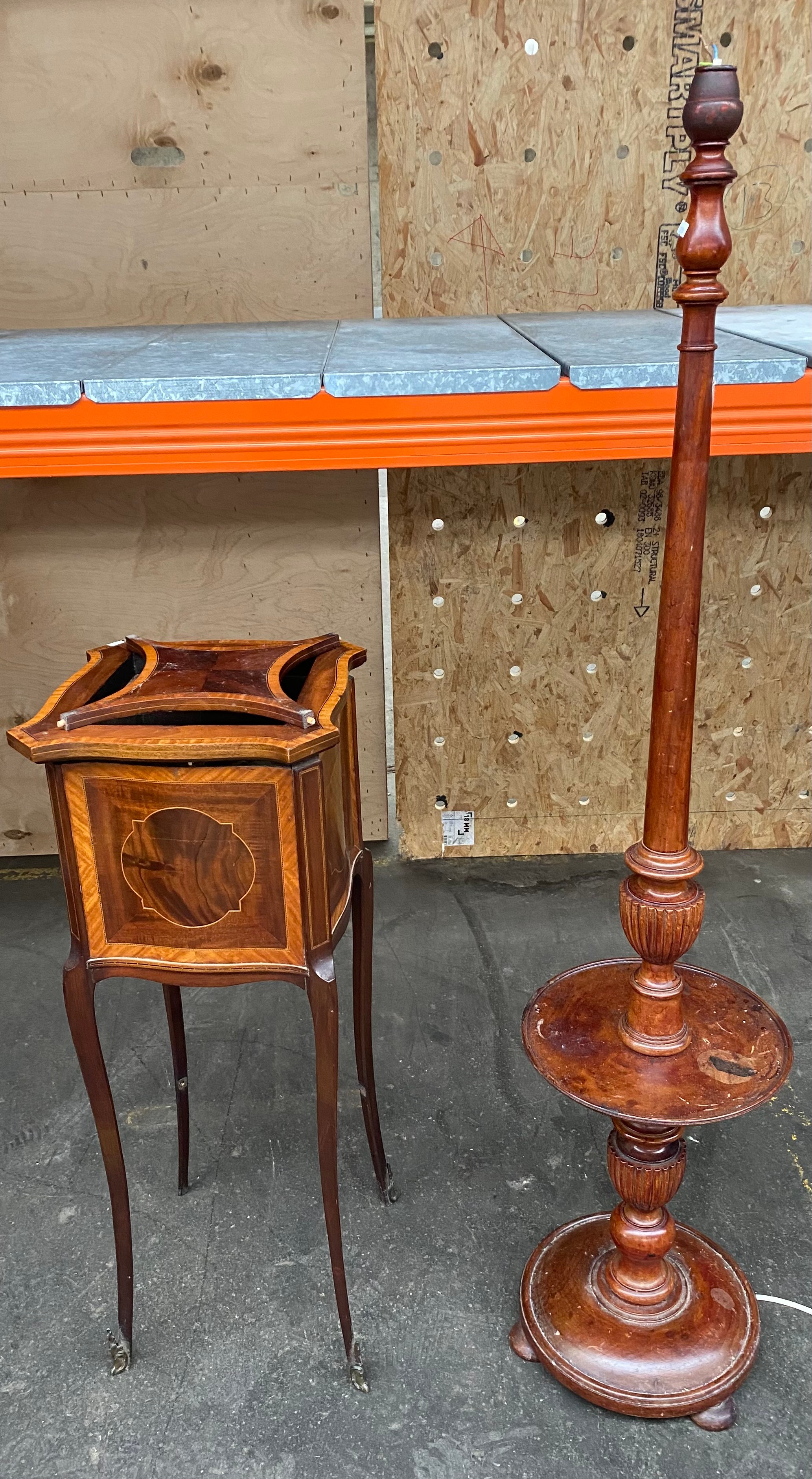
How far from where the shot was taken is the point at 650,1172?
54.4 inches

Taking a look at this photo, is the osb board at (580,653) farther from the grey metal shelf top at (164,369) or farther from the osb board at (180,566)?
the grey metal shelf top at (164,369)

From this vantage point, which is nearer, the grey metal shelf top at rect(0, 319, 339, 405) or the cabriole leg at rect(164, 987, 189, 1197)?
the grey metal shelf top at rect(0, 319, 339, 405)

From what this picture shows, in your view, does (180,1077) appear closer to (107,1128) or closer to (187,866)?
(107,1128)

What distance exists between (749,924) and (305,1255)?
139cm

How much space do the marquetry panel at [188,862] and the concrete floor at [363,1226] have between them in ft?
2.19

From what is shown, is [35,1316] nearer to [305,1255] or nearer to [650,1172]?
[305,1255]

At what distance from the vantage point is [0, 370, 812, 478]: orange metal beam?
1640mm

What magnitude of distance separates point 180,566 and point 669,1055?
1.80 meters

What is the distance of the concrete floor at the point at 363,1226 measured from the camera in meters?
1.40

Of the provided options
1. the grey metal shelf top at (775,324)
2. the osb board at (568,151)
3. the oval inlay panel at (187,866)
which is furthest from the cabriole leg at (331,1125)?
the osb board at (568,151)

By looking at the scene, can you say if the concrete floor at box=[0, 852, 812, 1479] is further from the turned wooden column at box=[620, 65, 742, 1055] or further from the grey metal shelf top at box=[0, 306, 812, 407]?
the grey metal shelf top at box=[0, 306, 812, 407]

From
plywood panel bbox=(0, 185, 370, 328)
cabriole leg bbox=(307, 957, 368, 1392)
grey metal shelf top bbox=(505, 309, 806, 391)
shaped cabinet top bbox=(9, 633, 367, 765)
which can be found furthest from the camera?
plywood panel bbox=(0, 185, 370, 328)

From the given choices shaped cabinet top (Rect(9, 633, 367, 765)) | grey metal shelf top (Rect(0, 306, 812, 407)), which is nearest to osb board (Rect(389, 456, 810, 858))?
grey metal shelf top (Rect(0, 306, 812, 407))

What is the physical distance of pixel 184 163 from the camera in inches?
93.6
